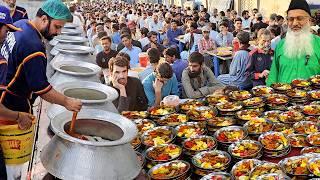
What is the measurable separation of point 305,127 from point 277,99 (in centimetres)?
75

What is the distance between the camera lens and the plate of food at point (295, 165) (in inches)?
105

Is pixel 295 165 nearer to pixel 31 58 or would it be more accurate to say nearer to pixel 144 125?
pixel 144 125

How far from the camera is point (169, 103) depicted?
170 inches

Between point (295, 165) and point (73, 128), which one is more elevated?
point (73, 128)

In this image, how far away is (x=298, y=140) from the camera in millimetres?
3264

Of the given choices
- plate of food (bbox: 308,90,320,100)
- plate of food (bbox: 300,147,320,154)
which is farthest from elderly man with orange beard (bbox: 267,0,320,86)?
A: plate of food (bbox: 300,147,320,154)

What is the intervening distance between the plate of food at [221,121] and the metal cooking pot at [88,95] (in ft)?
3.17

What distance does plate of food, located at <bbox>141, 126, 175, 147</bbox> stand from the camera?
10.6 ft

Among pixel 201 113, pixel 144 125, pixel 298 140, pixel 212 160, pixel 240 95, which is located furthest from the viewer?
pixel 240 95

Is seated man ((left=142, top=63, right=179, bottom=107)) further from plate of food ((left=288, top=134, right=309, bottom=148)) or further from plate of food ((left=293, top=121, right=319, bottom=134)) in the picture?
plate of food ((left=288, top=134, right=309, bottom=148))

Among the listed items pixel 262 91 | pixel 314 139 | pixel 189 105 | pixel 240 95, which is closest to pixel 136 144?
pixel 189 105

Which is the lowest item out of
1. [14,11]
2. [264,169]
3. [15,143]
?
[264,169]

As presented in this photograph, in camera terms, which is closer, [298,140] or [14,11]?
[298,140]

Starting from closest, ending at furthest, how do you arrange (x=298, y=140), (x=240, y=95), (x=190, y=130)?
(x=298, y=140) → (x=190, y=130) → (x=240, y=95)
